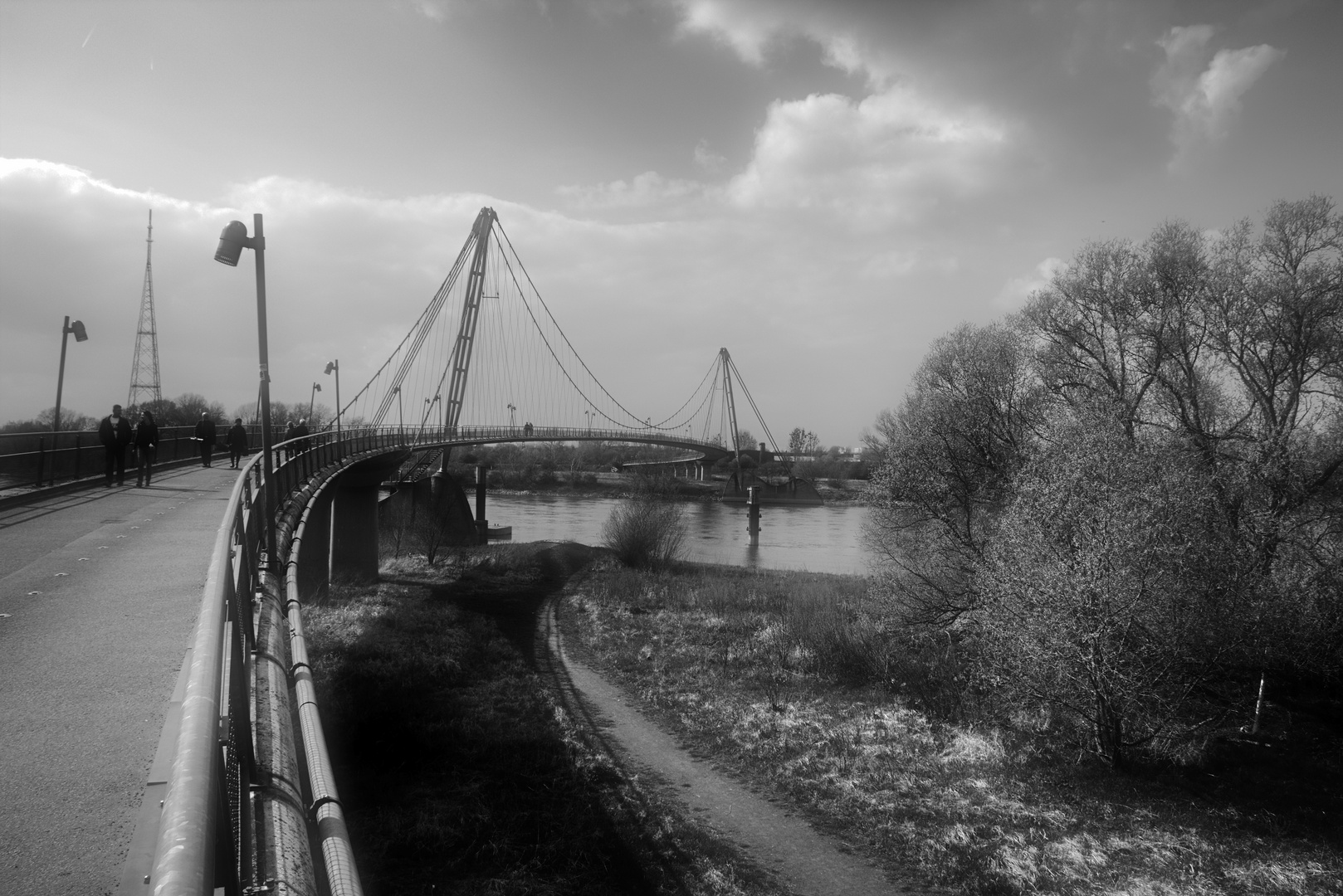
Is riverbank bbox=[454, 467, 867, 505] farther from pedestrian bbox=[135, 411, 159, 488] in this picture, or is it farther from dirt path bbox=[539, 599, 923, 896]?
dirt path bbox=[539, 599, 923, 896]

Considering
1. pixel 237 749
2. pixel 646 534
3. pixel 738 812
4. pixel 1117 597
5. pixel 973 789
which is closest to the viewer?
pixel 237 749

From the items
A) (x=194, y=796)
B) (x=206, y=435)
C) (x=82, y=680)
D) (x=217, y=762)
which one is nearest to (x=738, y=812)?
(x=82, y=680)

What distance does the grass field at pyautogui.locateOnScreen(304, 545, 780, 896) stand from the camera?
9.68 m

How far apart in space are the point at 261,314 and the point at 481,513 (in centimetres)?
3978

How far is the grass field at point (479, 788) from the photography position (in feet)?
31.8

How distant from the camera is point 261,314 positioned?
10594mm

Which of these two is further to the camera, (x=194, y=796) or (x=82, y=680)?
(x=82, y=680)

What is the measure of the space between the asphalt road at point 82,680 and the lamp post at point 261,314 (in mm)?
808

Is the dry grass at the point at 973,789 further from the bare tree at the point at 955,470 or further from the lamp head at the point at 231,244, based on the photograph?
the lamp head at the point at 231,244

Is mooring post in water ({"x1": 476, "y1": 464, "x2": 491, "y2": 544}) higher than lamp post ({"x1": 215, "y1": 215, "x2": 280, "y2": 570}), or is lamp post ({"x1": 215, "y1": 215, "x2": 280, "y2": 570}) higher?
lamp post ({"x1": 215, "y1": 215, "x2": 280, "y2": 570})

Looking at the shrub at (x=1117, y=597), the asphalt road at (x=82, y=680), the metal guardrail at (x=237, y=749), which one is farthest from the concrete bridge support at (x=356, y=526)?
the shrub at (x=1117, y=597)

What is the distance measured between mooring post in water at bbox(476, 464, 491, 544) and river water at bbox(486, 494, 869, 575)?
2.26 metres

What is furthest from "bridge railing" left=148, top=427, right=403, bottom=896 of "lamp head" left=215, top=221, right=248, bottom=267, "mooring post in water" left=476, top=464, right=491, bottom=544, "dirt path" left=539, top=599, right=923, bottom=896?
"mooring post in water" left=476, top=464, right=491, bottom=544

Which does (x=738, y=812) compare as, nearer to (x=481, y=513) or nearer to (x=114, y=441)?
(x=114, y=441)
